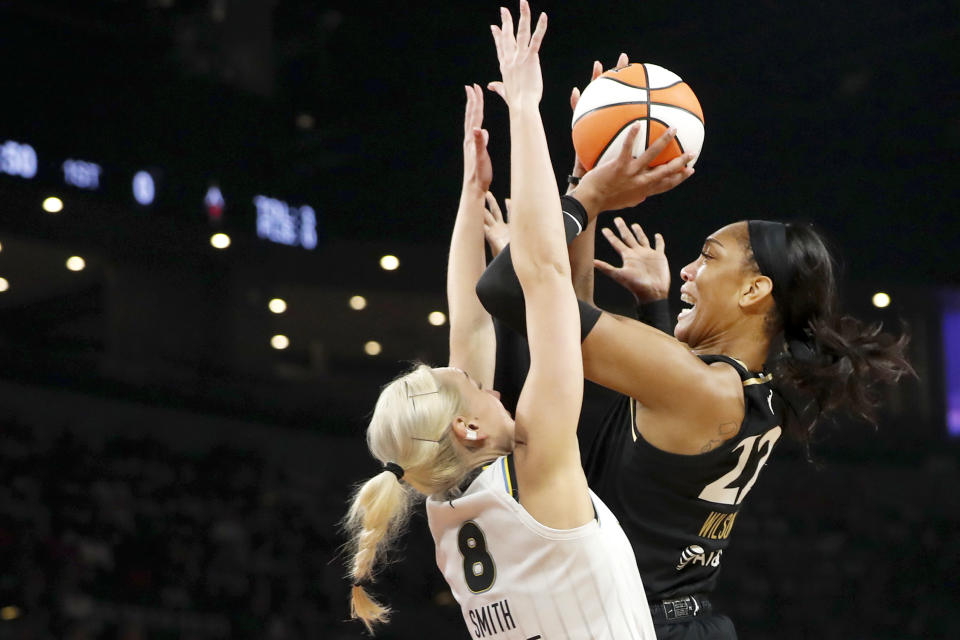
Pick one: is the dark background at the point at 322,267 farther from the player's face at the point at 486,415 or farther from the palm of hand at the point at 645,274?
the player's face at the point at 486,415

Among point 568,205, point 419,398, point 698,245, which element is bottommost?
point 419,398

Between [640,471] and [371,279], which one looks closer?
[640,471]

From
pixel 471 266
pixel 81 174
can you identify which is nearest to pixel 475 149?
pixel 471 266

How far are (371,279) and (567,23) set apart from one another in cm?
321

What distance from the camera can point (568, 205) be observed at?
6.82ft

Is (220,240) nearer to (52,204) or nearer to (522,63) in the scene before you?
(52,204)

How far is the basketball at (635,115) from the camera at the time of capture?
224cm

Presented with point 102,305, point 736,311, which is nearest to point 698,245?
point 102,305

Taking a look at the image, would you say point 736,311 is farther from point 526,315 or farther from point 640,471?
point 526,315

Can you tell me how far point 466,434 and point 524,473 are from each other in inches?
7.1

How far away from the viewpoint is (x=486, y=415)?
207 cm

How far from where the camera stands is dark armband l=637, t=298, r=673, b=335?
8.55 feet

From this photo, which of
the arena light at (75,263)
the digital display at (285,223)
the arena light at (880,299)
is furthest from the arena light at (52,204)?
the arena light at (880,299)

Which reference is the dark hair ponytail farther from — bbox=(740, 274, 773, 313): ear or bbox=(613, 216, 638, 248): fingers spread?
bbox=(613, 216, 638, 248): fingers spread
